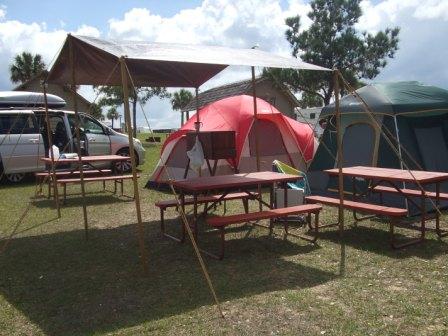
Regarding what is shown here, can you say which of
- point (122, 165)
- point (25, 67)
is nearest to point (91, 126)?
point (122, 165)

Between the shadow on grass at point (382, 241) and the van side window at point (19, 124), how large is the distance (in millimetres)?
8065

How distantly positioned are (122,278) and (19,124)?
808 centimetres

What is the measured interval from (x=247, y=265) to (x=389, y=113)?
3743 mm

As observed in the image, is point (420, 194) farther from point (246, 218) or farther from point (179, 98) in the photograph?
point (179, 98)

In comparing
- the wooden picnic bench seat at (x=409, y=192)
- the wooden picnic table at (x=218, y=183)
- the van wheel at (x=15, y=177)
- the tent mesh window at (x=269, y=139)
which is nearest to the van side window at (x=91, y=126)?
the van wheel at (x=15, y=177)

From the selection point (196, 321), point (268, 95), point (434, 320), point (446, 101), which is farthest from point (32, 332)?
point (268, 95)

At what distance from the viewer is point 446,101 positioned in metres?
7.76

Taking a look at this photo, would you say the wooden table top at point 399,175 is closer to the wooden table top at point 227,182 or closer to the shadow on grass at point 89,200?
the wooden table top at point 227,182

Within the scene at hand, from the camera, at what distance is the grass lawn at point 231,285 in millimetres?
3773

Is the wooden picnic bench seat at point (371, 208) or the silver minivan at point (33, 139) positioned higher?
the silver minivan at point (33, 139)

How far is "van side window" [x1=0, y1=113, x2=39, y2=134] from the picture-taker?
1139 cm

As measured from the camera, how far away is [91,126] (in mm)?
13109

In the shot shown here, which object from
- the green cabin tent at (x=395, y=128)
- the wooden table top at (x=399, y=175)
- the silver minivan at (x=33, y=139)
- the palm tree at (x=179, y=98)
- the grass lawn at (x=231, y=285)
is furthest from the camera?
the palm tree at (x=179, y=98)

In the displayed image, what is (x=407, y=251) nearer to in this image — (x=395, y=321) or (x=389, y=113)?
(x=395, y=321)
